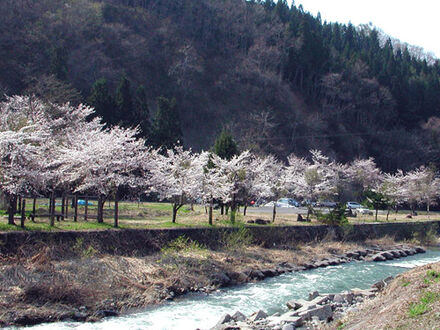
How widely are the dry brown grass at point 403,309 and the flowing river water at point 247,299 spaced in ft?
14.5

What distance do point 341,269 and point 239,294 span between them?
893cm

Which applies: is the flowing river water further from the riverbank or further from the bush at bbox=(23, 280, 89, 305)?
the bush at bbox=(23, 280, 89, 305)

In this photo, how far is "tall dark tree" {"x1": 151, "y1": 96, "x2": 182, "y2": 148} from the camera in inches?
1875

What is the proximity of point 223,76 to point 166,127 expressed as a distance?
85.9 ft

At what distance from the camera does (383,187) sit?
137 feet

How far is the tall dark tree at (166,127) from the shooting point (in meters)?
47.6

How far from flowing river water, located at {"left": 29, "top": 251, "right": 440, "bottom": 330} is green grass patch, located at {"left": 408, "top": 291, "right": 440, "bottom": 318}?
628 centimetres

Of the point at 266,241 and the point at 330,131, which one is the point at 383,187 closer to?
the point at 266,241

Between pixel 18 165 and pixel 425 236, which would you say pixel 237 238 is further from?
pixel 425 236

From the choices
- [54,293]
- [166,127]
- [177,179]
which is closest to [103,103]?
[166,127]

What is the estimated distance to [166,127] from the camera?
48719 mm

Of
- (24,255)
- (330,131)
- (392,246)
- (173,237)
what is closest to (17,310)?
(24,255)

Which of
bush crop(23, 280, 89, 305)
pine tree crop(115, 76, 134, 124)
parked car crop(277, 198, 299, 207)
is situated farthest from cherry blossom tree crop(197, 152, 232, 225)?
parked car crop(277, 198, 299, 207)

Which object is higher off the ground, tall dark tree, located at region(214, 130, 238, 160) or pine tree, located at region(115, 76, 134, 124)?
pine tree, located at region(115, 76, 134, 124)
